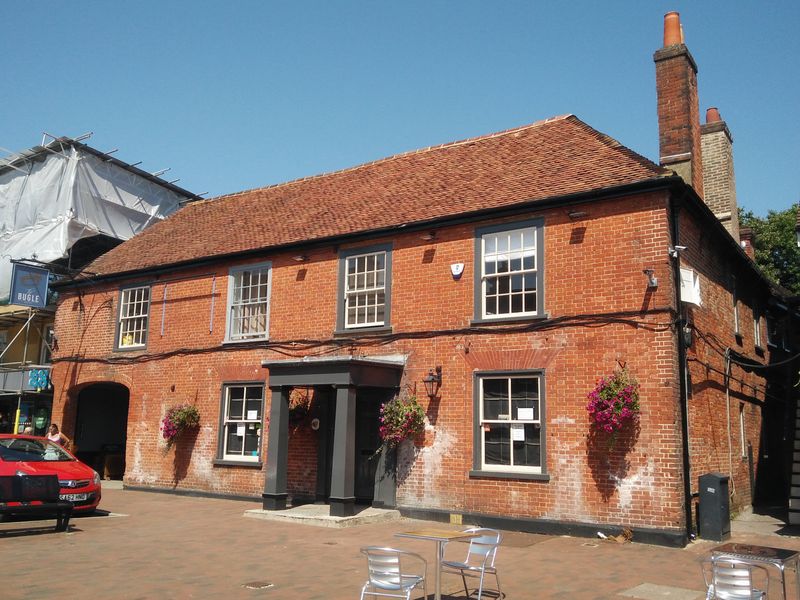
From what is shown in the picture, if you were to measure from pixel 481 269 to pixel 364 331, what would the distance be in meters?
2.93

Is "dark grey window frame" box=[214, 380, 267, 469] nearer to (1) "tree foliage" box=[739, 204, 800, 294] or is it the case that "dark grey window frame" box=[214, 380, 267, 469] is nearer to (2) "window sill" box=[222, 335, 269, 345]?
(2) "window sill" box=[222, 335, 269, 345]

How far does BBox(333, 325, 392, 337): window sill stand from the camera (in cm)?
1519

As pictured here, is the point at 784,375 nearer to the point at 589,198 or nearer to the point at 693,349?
the point at 693,349

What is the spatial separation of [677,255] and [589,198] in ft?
5.96

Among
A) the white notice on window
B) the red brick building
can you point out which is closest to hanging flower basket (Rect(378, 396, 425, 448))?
the red brick building

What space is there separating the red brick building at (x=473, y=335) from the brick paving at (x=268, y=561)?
3.71 ft

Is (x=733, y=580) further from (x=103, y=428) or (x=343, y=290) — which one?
(x=103, y=428)

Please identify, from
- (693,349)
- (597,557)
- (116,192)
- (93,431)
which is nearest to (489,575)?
(597,557)

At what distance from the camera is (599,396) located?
39.0 feet

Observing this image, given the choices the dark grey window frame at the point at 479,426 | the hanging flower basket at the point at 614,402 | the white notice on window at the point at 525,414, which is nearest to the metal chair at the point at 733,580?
the hanging flower basket at the point at 614,402

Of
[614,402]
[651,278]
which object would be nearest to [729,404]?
[651,278]

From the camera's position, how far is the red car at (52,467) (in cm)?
1320

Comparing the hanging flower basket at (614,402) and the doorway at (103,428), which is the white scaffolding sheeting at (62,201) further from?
the hanging flower basket at (614,402)

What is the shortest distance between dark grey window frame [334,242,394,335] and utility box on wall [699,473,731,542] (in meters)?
6.62
